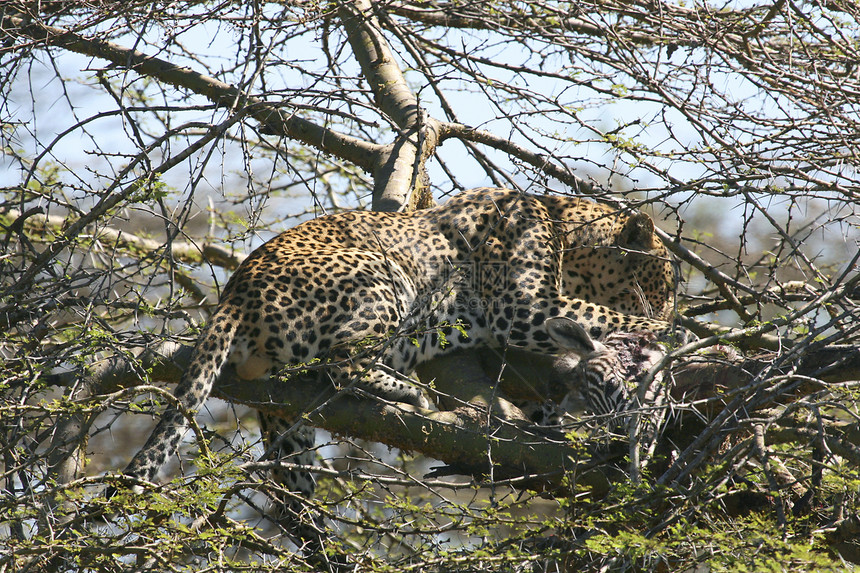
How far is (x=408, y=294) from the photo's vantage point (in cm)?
727

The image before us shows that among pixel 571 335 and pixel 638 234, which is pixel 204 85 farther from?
pixel 638 234

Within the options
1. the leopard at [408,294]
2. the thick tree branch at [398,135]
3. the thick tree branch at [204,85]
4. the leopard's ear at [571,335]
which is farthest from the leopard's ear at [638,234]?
the thick tree branch at [204,85]

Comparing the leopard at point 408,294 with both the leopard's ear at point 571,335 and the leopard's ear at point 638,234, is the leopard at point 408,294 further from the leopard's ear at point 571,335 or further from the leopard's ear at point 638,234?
the leopard's ear at point 571,335

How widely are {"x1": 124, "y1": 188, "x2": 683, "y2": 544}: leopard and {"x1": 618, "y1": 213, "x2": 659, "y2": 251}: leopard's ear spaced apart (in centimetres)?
1

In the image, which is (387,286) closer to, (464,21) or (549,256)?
(549,256)

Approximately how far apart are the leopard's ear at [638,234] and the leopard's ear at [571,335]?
2.40 meters

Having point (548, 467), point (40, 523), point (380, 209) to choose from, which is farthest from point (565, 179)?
point (40, 523)

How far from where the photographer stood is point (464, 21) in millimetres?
9508

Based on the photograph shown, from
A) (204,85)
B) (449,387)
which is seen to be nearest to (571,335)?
(449,387)

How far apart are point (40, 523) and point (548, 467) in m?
3.01

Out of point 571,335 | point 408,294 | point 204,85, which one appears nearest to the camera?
point 571,335

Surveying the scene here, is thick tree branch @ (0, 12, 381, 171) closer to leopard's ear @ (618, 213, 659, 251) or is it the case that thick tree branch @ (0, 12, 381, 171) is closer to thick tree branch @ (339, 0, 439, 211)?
thick tree branch @ (339, 0, 439, 211)

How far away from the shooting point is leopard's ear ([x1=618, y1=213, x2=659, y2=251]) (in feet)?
26.8

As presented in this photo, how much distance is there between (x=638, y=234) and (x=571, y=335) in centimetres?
259
